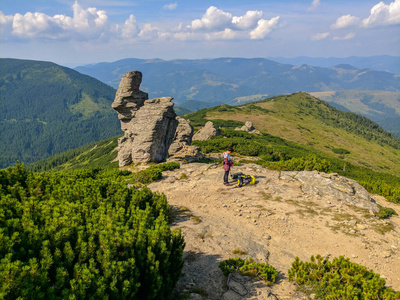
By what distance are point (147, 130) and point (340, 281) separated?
→ 2409cm

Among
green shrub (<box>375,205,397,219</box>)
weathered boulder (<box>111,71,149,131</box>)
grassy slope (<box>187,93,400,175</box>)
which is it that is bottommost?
grassy slope (<box>187,93,400,175</box>)

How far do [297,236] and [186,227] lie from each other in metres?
5.72

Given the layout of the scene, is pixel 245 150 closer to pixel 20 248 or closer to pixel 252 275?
pixel 252 275

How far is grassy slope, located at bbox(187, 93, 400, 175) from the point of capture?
8456 centimetres

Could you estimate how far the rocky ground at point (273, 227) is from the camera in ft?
29.1

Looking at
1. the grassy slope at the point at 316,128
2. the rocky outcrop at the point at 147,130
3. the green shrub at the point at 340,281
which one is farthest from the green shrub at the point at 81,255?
the grassy slope at the point at 316,128

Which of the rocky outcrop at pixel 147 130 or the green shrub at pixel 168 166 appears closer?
the green shrub at pixel 168 166

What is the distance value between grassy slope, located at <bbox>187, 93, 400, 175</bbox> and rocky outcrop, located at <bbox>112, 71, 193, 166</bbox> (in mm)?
64645

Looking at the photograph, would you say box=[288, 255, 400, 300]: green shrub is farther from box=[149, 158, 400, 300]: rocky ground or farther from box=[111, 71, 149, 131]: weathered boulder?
box=[111, 71, 149, 131]: weathered boulder

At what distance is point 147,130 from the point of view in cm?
2852

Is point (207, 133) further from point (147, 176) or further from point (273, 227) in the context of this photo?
point (273, 227)

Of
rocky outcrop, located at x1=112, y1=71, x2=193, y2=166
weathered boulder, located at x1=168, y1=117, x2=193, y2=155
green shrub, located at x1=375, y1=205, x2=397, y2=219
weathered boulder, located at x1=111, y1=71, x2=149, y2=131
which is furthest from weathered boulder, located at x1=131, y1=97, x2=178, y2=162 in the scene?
green shrub, located at x1=375, y1=205, x2=397, y2=219

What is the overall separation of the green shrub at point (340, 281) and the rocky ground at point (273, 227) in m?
0.60

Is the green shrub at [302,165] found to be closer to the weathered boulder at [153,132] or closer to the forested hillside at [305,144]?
the forested hillside at [305,144]
